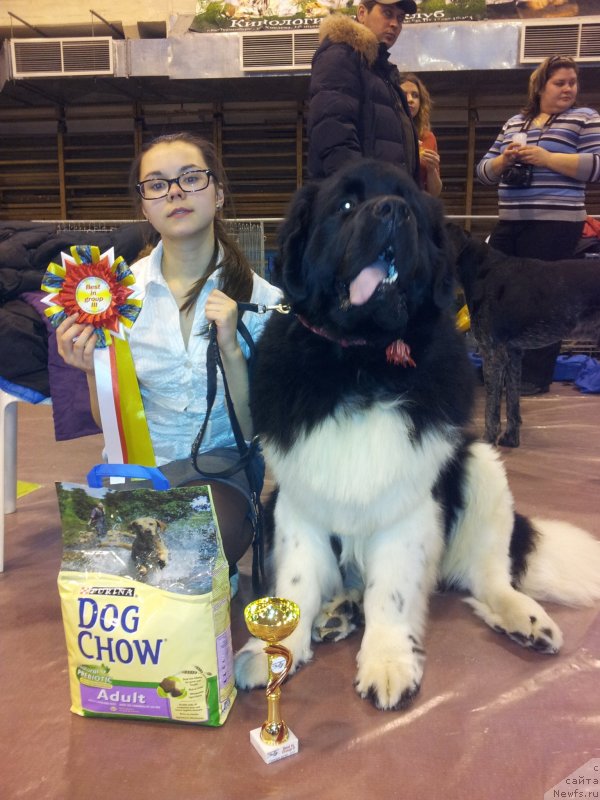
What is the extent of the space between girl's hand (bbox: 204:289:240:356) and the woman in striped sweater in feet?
9.34

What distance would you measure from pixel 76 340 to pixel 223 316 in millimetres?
394

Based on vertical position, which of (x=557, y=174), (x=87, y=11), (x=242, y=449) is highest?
(x=87, y=11)

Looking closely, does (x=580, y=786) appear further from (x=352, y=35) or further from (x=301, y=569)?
(x=352, y=35)

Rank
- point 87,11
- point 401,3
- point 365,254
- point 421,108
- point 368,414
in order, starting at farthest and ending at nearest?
1. point 87,11
2. point 421,108
3. point 401,3
4. point 368,414
5. point 365,254

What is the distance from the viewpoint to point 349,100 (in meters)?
2.76

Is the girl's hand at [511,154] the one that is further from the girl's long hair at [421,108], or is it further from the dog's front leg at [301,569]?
the dog's front leg at [301,569]

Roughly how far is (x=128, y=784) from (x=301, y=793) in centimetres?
33

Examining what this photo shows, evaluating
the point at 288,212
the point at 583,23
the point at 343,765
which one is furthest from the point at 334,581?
the point at 583,23

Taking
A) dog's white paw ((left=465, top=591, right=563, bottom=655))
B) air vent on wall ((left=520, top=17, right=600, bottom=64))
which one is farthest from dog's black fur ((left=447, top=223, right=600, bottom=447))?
air vent on wall ((left=520, top=17, right=600, bottom=64))

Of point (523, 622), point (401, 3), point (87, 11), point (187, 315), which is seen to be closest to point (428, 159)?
point (401, 3)

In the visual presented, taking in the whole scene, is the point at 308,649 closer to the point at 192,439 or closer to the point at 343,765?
the point at 343,765

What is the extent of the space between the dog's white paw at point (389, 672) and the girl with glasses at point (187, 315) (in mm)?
532

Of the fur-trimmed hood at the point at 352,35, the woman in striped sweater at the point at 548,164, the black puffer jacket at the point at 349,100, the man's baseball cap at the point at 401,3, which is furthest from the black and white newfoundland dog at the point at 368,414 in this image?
the woman in striped sweater at the point at 548,164

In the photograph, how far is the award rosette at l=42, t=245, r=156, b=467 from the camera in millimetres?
1611
